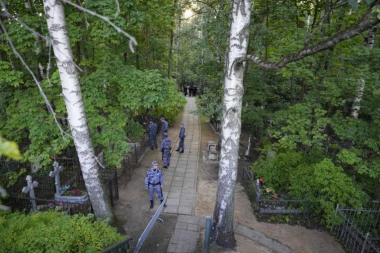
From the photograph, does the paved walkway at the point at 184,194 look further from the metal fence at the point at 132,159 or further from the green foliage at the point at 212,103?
the green foliage at the point at 212,103

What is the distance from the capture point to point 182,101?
6562 millimetres

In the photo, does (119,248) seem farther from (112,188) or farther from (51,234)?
(112,188)

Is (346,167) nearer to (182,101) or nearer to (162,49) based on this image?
(182,101)

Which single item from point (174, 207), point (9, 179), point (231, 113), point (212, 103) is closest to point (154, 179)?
point (174, 207)

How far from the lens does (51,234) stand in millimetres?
4191

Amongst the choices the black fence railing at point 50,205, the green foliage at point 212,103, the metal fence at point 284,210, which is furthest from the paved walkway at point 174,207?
the green foliage at point 212,103

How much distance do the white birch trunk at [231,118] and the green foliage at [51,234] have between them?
7.92ft

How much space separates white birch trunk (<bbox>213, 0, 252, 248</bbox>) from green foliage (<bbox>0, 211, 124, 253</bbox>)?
2413 millimetres

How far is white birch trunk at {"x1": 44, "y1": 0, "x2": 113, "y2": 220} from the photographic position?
4.59 meters

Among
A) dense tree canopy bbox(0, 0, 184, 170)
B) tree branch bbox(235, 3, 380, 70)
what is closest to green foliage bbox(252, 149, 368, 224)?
dense tree canopy bbox(0, 0, 184, 170)

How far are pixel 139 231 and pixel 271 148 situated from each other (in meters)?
5.72

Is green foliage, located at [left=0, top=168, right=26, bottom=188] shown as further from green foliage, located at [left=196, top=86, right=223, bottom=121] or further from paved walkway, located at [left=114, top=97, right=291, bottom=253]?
green foliage, located at [left=196, top=86, right=223, bottom=121]

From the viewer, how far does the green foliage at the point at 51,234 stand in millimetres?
3977

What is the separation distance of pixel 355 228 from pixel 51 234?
21.6 ft
